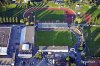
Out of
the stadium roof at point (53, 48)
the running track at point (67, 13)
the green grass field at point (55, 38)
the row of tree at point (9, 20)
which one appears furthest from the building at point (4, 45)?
the running track at point (67, 13)

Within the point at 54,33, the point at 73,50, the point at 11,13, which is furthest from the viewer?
the point at 11,13

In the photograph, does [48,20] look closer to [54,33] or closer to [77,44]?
[54,33]

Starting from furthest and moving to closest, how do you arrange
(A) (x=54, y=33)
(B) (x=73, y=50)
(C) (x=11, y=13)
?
(C) (x=11, y=13)
(A) (x=54, y=33)
(B) (x=73, y=50)

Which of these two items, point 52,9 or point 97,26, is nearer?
point 97,26

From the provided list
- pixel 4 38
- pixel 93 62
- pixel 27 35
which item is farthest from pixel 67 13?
pixel 4 38

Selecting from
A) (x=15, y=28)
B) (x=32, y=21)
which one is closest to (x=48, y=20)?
(x=32, y=21)

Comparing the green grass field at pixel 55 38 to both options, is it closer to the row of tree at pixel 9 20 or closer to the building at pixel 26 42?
the building at pixel 26 42
